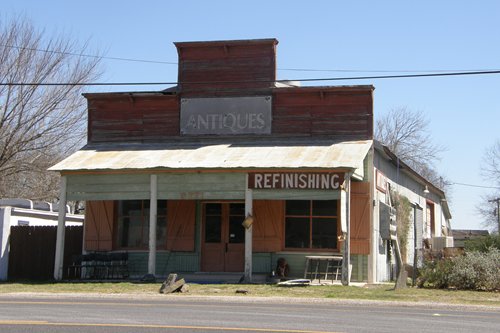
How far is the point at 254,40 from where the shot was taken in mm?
25406

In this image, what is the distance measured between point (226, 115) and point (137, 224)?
4716 mm

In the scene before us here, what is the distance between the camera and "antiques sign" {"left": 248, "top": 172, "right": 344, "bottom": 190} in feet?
71.5

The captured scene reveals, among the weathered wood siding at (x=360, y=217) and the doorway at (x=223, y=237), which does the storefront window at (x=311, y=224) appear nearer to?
the weathered wood siding at (x=360, y=217)

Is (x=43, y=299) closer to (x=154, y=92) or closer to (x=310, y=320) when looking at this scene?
(x=310, y=320)

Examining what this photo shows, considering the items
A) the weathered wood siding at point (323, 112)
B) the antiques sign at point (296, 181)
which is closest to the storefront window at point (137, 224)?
the antiques sign at point (296, 181)

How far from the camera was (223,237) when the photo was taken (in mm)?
24891

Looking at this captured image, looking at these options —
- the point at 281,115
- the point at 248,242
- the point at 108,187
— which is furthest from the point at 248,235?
the point at 281,115

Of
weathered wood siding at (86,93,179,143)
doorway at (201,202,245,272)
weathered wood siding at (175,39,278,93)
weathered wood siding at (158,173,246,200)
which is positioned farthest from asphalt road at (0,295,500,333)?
weathered wood siding at (175,39,278,93)

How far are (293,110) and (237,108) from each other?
1.87 meters

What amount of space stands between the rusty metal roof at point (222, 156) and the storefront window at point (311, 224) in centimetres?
173

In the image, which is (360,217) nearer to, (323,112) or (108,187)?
(323,112)

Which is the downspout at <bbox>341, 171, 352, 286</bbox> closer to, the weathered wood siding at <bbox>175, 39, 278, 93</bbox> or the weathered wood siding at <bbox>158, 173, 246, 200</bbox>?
the weathered wood siding at <bbox>158, 173, 246, 200</bbox>

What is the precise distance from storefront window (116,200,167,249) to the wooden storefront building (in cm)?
4

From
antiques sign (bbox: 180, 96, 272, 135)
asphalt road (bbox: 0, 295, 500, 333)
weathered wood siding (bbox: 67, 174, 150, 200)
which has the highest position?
antiques sign (bbox: 180, 96, 272, 135)
